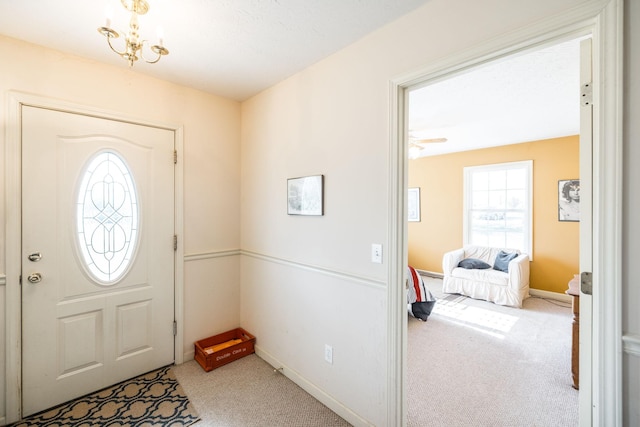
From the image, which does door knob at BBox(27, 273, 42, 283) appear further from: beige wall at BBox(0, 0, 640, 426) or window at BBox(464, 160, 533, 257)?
window at BBox(464, 160, 533, 257)

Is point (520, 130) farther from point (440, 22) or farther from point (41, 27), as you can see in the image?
point (41, 27)

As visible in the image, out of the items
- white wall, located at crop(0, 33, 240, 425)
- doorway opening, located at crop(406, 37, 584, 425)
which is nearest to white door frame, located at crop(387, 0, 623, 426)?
doorway opening, located at crop(406, 37, 584, 425)

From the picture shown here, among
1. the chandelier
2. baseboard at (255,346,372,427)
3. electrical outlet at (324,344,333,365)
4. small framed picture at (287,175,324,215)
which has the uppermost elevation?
the chandelier

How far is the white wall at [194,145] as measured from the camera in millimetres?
2033

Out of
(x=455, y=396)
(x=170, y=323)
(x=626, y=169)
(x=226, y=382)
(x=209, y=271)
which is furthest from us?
(x=209, y=271)

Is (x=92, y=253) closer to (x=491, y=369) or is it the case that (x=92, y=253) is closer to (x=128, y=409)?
(x=128, y=409)

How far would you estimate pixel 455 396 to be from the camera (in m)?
2.23

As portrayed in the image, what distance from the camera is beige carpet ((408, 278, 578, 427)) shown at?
6.70 feet

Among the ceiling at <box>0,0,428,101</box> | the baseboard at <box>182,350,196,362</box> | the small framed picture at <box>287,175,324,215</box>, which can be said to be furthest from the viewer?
the baseboard at <box>182,350,196,362</box>

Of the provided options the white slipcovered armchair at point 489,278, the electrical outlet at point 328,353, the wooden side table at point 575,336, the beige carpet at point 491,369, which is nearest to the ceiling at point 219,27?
the electrical outlet at point 328,353

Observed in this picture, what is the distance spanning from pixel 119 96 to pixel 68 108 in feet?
1.18

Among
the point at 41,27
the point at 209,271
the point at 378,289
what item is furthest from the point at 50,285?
the point at 378,289

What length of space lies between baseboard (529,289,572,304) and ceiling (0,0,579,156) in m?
2.82

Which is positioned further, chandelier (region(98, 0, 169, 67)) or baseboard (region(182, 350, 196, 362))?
baseboard (region(182, 350, 196, 362))
